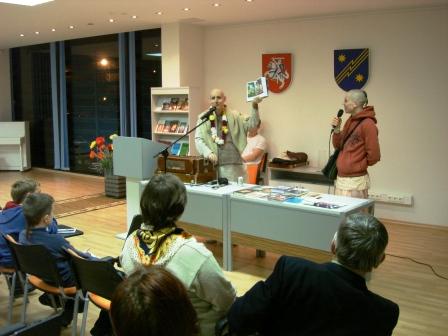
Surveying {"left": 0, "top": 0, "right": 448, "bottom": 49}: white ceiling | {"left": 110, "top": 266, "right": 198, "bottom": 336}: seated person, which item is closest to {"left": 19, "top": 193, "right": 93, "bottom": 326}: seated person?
{"left": 110, "top": 266, "right": 198, "bottom": 336}: seated person

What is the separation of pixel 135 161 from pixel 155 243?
3068 millimetres

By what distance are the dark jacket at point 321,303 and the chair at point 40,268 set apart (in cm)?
152

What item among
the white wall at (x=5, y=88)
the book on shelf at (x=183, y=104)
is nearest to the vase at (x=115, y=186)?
the book on shelf at (x=183, y=104)

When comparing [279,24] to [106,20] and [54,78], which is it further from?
[54,78]

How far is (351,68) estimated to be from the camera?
671 cm

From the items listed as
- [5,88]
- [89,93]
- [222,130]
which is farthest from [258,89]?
[5,88]

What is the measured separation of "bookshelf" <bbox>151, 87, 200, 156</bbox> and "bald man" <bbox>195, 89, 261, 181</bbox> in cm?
264

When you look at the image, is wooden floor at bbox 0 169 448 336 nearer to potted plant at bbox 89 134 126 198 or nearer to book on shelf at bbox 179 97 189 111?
potted plant at bbox 89 134 126 198

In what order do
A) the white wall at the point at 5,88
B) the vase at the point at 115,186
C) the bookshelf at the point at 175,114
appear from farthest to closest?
the white wall at the point at 5,88
the vase at the point at 115,186
the bookshelf at the point at 175,114

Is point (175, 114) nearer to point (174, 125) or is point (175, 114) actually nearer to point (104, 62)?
point (174, 125)

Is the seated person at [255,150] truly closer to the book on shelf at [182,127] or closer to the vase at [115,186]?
the book on shelf at [182,127]

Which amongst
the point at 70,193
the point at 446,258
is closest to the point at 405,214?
the point at 446,258

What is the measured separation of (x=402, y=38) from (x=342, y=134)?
2.41 meters

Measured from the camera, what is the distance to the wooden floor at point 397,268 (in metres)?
3.75
